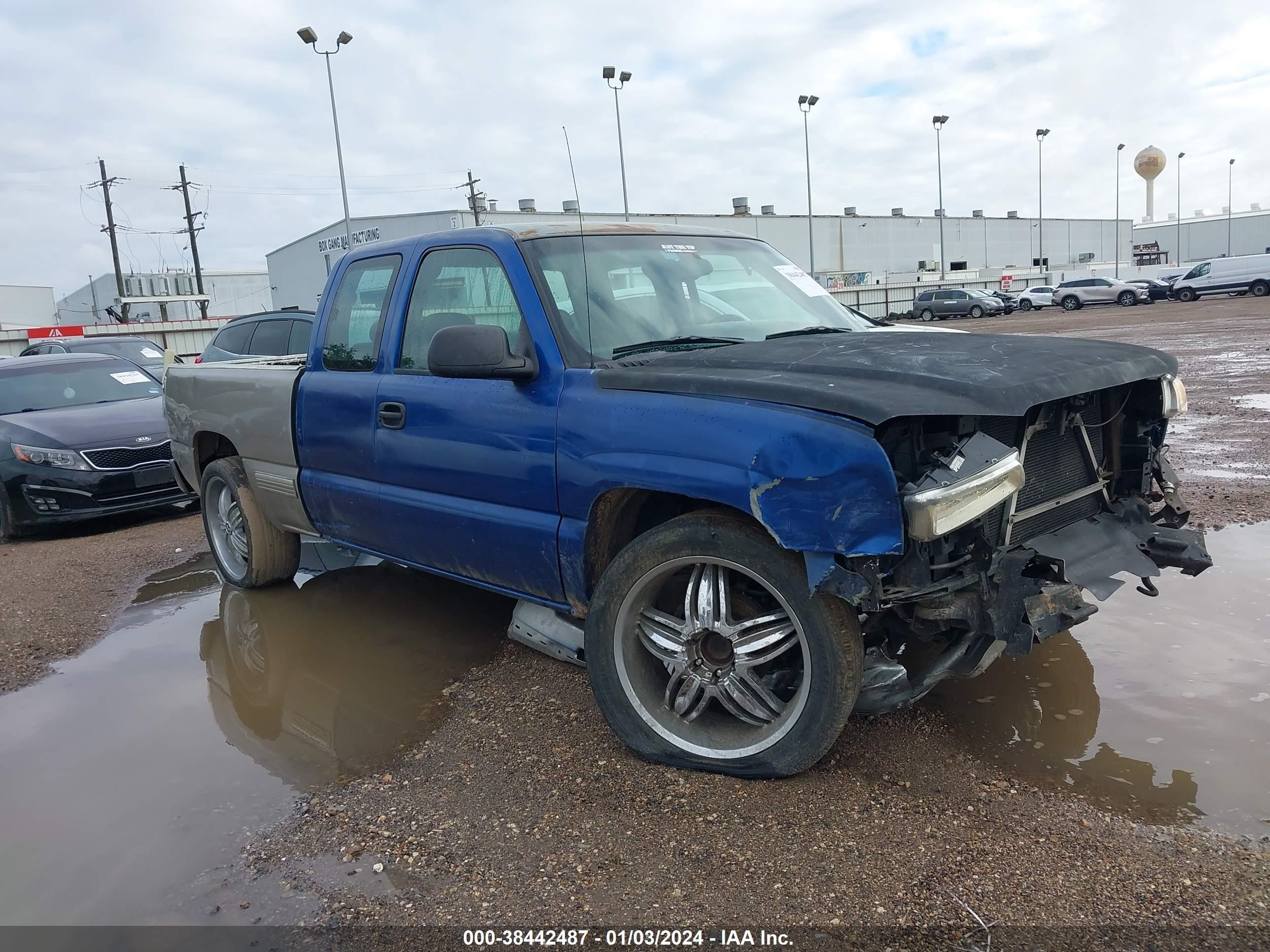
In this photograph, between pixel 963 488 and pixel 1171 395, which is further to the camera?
pixel 1171 395

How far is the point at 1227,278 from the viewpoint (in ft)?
134

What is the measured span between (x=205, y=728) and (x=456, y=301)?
212 cm

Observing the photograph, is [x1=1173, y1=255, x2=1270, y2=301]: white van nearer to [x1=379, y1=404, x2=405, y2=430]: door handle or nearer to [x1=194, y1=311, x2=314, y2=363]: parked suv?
[x1=194, y1=311, x2=314, y2=363]: parked suv

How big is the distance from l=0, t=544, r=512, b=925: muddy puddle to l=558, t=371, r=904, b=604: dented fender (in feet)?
4.42

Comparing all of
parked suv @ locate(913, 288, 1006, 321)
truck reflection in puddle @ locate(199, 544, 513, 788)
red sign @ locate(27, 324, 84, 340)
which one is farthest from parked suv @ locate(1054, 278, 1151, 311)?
truck reflection in puddle @ locate(199, 544, 513, 788)

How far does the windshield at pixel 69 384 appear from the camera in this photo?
30.2ft

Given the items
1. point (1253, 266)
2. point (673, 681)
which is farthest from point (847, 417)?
point (1253, 266)

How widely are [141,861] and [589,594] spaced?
168 centimetres

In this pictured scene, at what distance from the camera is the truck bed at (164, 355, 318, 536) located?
507 centimetres

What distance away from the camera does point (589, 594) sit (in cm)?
357

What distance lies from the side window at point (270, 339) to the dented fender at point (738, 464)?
28.1 feet

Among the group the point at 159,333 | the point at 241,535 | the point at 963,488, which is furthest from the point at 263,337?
the point at 159,333

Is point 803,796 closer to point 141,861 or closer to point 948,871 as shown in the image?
point 948,871

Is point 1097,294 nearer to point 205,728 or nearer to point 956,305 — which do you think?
point 956,305
